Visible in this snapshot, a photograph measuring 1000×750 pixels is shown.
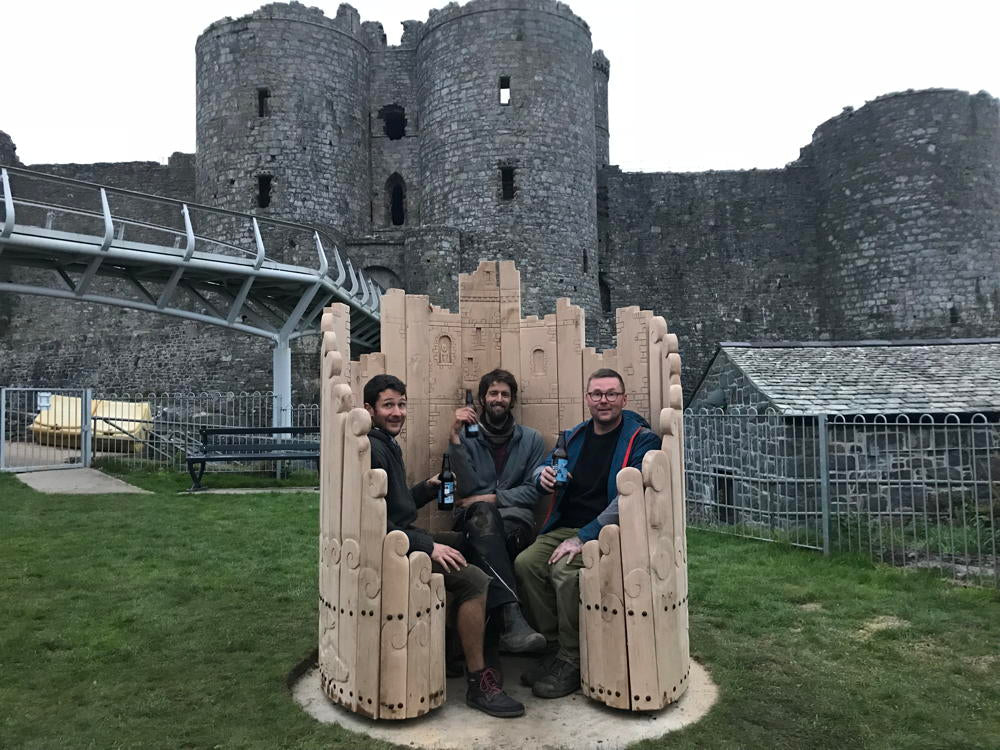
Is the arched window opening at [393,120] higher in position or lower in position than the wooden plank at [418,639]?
higher

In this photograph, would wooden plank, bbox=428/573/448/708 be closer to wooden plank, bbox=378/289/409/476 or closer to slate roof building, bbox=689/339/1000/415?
wooden plank, bbox=378/289/409/476

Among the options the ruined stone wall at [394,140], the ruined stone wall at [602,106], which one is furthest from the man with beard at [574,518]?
the ruined stone wall at [602,106]

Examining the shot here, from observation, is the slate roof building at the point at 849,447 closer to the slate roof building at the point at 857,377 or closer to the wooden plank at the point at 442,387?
the slate roof building at the point at 857,377

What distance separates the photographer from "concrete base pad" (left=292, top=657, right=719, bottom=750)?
3098mm

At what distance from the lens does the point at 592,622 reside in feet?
11.1

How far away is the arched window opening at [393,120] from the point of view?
24328 mm

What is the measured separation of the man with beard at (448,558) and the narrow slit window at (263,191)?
19.5 meters

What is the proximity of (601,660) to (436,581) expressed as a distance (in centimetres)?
79

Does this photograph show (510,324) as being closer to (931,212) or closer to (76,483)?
(76,483)

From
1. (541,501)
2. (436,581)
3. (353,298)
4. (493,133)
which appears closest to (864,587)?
(541,501)

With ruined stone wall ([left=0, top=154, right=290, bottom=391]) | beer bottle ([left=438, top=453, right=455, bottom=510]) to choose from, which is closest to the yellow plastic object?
ruined stone wall ([left=0, top=154, right=290, bottom=391])

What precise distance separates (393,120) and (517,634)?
23311 mm

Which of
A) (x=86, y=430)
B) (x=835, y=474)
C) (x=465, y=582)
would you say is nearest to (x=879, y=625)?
(x=465, y=582)

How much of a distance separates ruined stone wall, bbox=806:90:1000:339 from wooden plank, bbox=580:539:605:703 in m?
22.6
